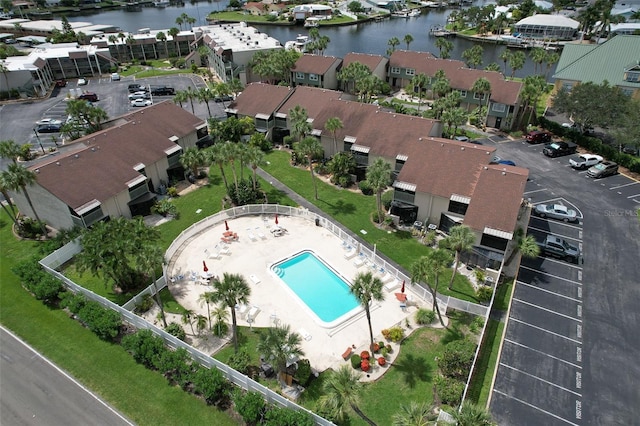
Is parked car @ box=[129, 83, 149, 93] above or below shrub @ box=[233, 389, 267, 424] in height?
above

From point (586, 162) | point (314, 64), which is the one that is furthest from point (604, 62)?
point (314, 64)

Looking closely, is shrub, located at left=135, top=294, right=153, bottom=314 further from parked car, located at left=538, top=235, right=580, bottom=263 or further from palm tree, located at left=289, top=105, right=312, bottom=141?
parked car, located at left=538, top=235, right=580, bottom=263

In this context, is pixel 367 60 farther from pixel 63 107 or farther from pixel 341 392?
pixel 341 392

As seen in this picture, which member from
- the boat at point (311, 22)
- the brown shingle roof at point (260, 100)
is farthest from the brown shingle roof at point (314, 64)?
the boat at point (311, 22)

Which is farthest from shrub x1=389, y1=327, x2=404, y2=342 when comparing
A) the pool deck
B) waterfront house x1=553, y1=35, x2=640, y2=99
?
waterfront house x1=553, y1=35, x2=640, y2=99

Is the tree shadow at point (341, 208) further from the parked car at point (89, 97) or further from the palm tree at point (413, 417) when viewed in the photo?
the parked car at point (89, 97)

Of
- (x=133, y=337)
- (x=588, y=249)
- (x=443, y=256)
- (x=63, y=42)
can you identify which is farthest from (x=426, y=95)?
(x=63, y=42)

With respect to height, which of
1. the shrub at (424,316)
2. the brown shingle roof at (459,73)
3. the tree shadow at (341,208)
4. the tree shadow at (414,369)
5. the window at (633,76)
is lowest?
the tree shadow at (414,369)
